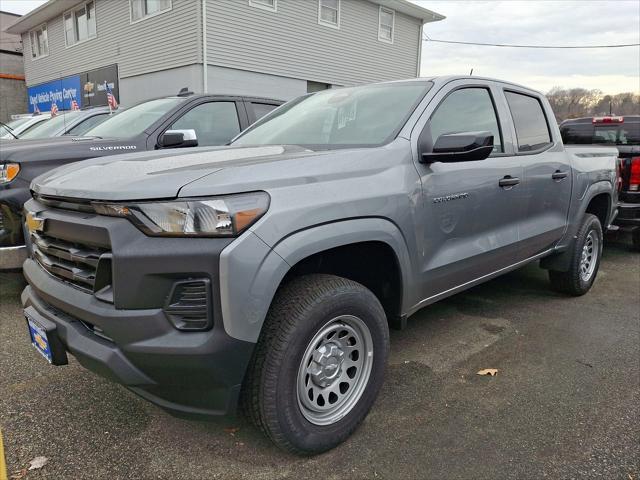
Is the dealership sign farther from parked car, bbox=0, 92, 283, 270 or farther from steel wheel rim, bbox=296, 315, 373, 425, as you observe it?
steel wheel rim, bbox=296, 315, 373, 425

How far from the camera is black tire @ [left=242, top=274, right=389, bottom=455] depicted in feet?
6.84

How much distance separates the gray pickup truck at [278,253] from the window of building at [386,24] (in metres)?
16.5

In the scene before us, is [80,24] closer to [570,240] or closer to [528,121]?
[528,121]

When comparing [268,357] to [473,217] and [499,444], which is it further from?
[473,217]

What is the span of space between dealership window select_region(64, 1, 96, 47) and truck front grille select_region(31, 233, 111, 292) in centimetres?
1929

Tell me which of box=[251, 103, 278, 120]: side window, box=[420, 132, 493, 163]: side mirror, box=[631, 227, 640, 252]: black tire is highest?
box=[251, 103, 278, 120]: side window

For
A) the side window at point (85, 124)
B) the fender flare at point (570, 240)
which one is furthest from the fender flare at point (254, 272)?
the side window at point (85, 124)

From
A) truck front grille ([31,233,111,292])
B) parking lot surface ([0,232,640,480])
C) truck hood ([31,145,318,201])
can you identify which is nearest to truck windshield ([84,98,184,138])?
parking lot surface ([0,232,640,480])

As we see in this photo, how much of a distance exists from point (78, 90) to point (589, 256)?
A: 20.3 metres

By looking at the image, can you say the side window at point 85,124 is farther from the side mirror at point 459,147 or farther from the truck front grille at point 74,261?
the side mirror at point 459,147

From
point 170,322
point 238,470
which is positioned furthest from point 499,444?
point 170,322

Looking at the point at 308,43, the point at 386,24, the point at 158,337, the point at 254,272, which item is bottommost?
the point at 158,337

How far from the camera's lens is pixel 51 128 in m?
7.07

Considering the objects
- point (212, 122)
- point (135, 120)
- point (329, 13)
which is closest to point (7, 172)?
point (135, 120)
